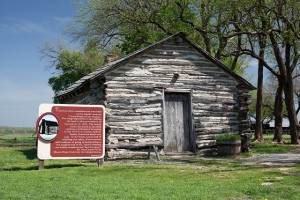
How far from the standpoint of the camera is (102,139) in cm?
1240

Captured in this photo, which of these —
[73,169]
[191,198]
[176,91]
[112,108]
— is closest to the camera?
[191,198]

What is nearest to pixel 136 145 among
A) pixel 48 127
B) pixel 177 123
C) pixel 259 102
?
pixel 177 123

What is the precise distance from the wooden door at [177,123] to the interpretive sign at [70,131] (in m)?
4.64

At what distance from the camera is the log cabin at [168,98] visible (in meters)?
15.6

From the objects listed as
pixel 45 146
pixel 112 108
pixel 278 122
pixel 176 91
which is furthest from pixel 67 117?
pixel 278 122

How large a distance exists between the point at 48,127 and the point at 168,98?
20.6 ft

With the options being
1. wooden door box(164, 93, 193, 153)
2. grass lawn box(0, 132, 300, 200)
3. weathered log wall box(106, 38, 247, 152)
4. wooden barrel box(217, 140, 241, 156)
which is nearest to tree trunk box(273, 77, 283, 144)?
weathered log wall box(106, 38, 247, 152)

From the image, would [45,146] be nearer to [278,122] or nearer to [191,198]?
[191,198]

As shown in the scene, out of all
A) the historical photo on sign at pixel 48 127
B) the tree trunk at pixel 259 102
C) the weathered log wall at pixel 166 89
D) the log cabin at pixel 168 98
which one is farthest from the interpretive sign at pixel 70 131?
the tree trunk at pixel 259 102

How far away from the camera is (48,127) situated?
11.8 meters

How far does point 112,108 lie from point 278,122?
15.4 meters

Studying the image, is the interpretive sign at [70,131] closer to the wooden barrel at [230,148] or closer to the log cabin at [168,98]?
the log cabin at [168,98]

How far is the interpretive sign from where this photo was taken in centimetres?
1175

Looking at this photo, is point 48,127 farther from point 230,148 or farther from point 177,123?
point 230,148
